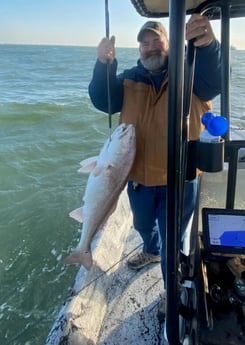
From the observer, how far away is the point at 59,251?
461cm

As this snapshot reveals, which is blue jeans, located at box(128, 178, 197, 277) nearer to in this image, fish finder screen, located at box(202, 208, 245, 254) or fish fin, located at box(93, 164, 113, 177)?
fish fin, located at box(93, 164, 113, 177)

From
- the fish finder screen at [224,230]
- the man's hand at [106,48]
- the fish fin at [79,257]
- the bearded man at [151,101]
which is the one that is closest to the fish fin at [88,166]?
the bearded man at [151,101]

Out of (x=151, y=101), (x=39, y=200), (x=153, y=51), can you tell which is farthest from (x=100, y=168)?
(x=39, y=200)

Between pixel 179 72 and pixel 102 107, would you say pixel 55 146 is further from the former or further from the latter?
pixel 179 72

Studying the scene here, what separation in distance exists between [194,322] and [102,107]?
1564mm

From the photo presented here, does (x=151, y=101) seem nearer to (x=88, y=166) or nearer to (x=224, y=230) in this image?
(x=88, y=166)

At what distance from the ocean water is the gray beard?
1770 mm

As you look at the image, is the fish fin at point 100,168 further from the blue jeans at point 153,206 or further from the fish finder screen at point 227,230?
the fish finder screen at point 227,230

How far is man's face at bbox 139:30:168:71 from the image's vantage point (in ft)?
7.86

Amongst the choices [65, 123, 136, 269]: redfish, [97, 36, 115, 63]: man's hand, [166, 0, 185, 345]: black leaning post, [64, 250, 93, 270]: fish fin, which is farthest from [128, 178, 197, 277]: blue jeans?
[166, 0, 185, 345]: black leaning post

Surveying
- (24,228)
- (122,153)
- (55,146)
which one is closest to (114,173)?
(122,153)

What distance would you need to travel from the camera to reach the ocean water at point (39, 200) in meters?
3.62

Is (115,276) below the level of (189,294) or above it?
below

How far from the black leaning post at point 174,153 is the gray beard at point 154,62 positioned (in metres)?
1.32
